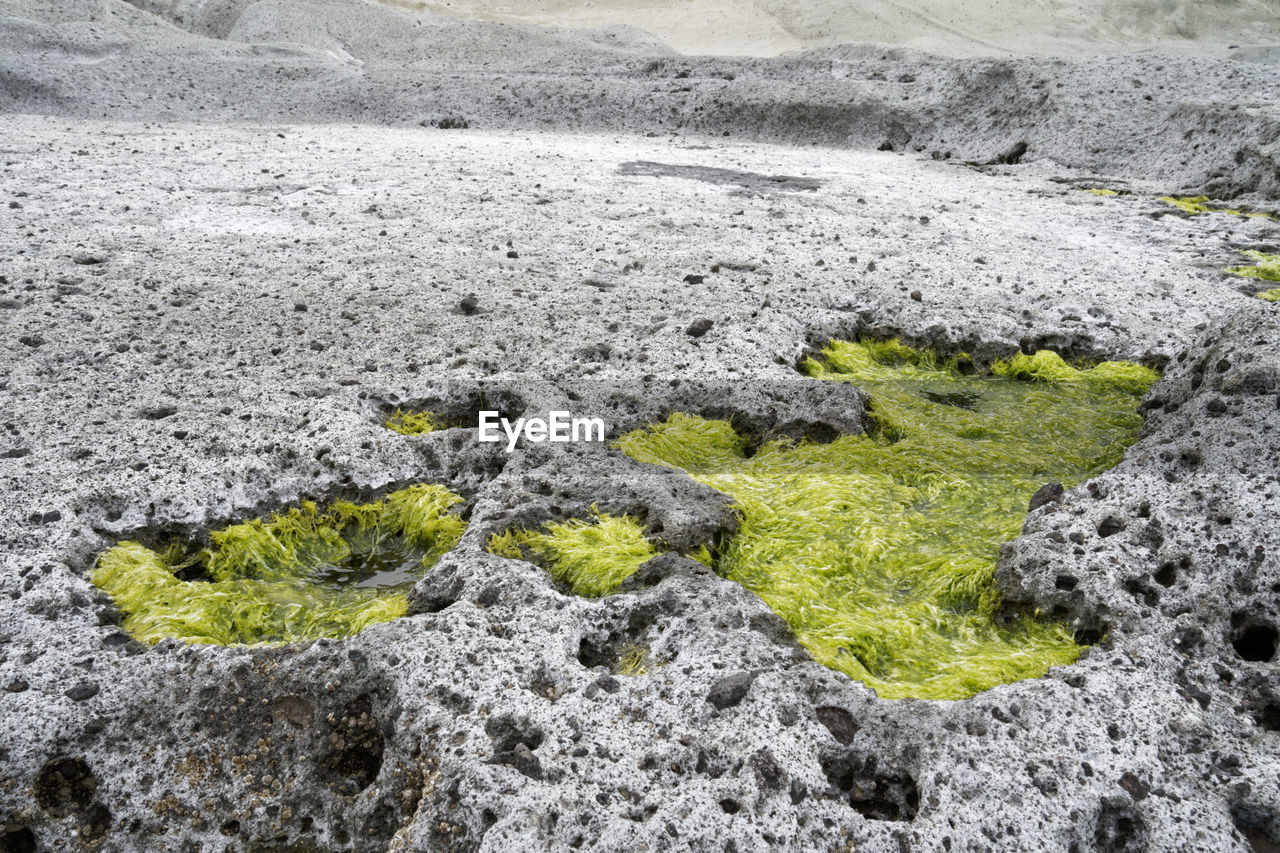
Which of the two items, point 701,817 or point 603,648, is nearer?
point 701,817

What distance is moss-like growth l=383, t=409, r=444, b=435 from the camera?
383cm

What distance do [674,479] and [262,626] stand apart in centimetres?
155

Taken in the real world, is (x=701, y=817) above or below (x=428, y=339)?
below

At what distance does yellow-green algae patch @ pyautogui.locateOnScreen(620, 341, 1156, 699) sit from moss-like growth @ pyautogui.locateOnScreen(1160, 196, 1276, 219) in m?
3.87

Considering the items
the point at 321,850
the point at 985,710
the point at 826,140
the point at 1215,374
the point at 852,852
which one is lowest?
the point at 321,850

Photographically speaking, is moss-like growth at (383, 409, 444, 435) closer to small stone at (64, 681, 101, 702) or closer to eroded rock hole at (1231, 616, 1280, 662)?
small stone at (64, 681, 101, 702)

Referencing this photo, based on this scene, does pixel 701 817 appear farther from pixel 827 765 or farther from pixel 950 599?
pixel 950 599

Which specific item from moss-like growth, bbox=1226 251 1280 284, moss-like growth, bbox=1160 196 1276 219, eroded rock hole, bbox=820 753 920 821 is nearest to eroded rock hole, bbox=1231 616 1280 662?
eroded rock hole, bbox=820 753 920 821

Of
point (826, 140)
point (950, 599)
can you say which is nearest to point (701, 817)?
point (950, 599)

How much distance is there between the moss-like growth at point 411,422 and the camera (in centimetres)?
383

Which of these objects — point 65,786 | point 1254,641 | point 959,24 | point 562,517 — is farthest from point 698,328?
point 959,24

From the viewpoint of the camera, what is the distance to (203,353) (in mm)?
4223

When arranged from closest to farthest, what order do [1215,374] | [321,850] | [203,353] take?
1. [321,850]
2. [1215,374]
3. [203,353]

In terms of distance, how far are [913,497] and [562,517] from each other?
143 cm
